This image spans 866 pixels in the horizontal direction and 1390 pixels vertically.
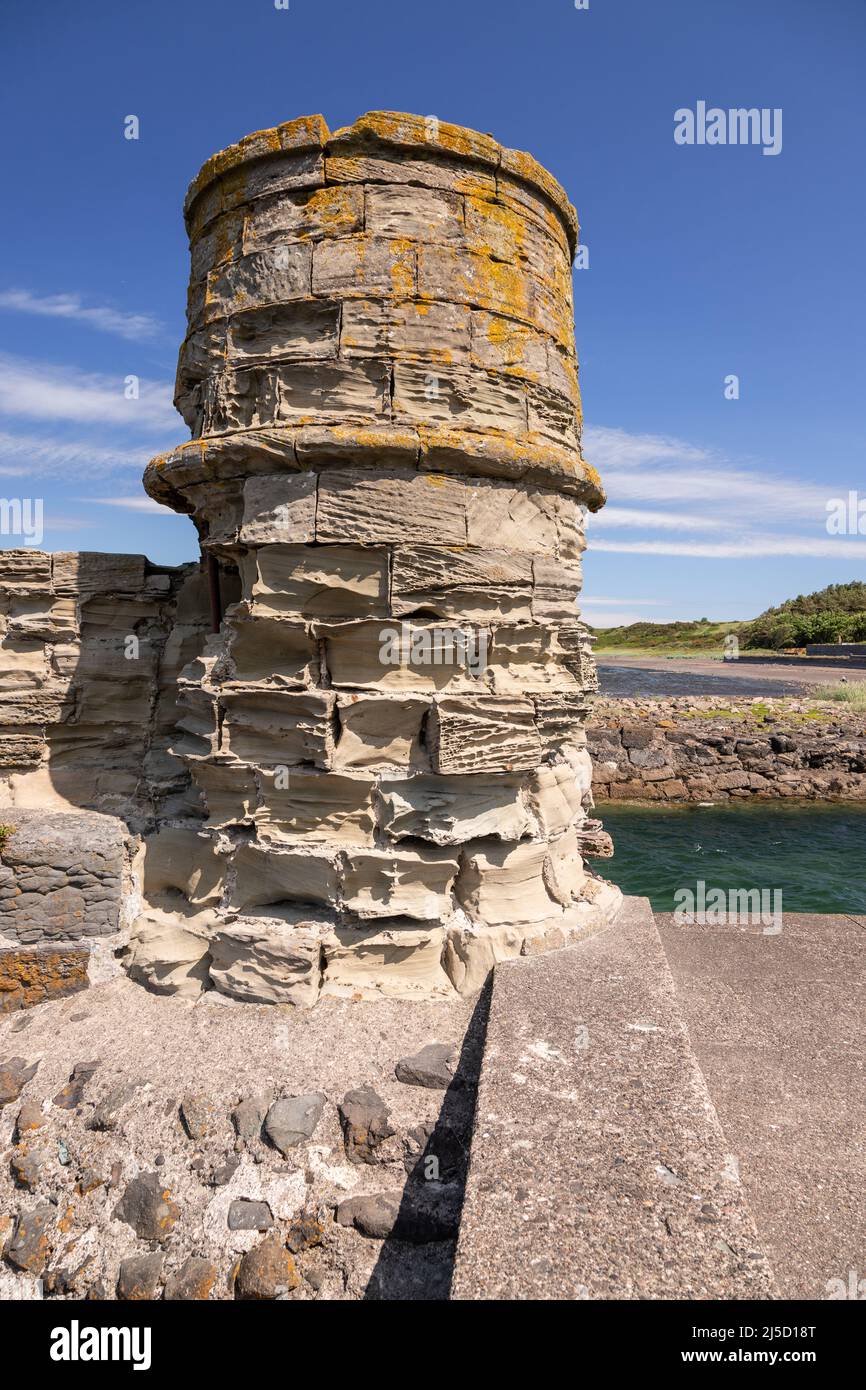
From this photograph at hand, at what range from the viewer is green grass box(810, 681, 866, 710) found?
25.7 metres

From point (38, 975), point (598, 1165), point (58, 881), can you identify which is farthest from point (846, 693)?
point (38, 975)

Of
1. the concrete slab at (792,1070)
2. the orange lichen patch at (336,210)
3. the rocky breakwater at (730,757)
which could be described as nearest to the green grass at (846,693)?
the rocky breakwater at (730,757)

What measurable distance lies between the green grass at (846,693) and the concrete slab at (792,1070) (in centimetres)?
2289

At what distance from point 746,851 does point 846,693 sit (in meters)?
15.9

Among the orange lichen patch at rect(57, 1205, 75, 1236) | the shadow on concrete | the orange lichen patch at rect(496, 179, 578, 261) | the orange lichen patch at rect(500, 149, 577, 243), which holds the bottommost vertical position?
the orange lichen patch at rect(57, 1205, 75, 1236)

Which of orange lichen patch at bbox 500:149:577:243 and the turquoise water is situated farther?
the turquoise water

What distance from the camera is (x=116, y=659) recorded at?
572 centimetres

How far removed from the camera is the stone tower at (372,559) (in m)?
4.40

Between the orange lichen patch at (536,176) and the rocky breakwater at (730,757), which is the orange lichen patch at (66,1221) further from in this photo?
the rocky breakwater at (730,757)

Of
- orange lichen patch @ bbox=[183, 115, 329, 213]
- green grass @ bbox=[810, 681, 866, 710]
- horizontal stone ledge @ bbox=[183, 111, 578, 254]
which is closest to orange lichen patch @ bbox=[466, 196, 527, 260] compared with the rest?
horizontal stone ledge @ bbox=[183, 111, 578, 254]

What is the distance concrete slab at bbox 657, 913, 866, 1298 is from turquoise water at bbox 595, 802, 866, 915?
5851 millimetres

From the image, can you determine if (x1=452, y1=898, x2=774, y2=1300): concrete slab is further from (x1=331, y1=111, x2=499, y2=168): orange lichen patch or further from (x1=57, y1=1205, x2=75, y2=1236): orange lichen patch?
(x1=331, y1=111, x2=499, y2=168): orange lichen patch

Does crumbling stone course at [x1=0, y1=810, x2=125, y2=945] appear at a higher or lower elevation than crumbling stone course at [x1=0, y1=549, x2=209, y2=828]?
lower

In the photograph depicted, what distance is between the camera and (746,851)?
1493 cm
